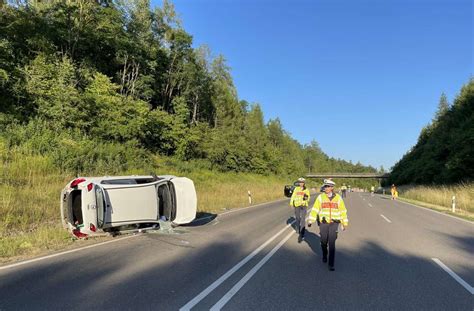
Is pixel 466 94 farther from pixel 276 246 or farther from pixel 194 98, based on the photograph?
pixel 276 246

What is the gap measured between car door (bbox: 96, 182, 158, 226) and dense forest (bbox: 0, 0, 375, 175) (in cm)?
958

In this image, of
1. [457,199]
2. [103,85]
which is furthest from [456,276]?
[103,85]

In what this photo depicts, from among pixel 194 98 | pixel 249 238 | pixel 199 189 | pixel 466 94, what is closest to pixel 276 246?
pixel 249 238

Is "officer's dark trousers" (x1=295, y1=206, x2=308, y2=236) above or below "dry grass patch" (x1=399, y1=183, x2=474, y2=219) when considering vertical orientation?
above

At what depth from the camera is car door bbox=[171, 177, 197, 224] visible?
12.9 metres

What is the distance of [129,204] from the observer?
10859 mm

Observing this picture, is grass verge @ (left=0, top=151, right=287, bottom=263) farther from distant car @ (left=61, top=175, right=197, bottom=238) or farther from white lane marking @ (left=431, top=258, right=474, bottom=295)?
white lane marking @ (left=431, top=258, right=474, bottom=295)

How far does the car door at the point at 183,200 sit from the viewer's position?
42.2 ft

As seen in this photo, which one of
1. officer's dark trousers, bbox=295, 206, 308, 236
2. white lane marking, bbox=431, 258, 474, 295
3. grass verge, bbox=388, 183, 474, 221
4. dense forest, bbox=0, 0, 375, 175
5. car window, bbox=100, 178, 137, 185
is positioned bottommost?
grass verge, bbox=388, 183, 474, 221

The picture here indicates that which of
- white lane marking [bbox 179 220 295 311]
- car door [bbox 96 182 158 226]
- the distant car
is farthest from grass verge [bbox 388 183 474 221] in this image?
car door [bbox 96 182 158 226]

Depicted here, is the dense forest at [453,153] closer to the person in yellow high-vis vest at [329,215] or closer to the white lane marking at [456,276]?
the white lane marking at [456,276]

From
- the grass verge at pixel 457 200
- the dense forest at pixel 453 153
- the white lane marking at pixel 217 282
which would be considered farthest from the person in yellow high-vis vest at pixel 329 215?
the dense forest at pixel 453 153

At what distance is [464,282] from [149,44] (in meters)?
42.7

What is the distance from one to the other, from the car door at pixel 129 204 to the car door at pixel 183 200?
1.18 meters
